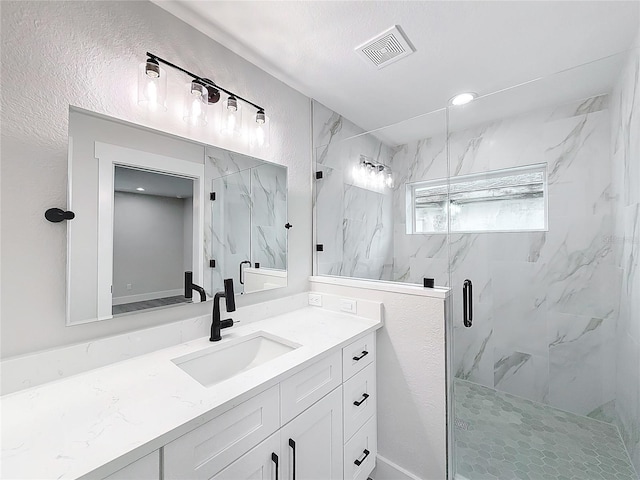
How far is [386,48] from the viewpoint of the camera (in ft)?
4.97

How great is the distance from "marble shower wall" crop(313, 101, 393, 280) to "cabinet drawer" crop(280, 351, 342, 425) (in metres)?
0.83

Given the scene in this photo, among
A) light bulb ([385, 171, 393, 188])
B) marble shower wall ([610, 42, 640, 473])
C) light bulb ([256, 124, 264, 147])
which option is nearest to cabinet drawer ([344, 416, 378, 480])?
marble shower wall ([610, 42, 640, 473])

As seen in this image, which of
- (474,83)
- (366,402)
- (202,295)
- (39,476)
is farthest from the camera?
(474,83)

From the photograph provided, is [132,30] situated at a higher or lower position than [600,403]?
higher

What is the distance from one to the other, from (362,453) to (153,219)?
5.42 ft

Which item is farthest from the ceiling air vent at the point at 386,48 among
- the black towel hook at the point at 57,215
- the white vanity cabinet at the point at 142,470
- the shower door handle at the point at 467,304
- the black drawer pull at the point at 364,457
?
the black drawer pull at the point at 364,457

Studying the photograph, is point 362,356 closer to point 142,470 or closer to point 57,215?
point 142,470

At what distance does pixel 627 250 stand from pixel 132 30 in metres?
2.47

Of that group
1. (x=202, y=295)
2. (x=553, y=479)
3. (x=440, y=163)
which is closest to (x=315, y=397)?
(x=202, y=295)

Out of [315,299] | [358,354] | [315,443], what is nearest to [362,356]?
[358,354]

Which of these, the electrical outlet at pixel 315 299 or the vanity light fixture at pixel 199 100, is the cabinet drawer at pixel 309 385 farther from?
the vanity light fixture at pixel 199 100

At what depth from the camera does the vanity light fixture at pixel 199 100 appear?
1.18m

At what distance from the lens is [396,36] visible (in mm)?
1421

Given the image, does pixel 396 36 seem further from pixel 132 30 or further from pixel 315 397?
pixel 315 397
